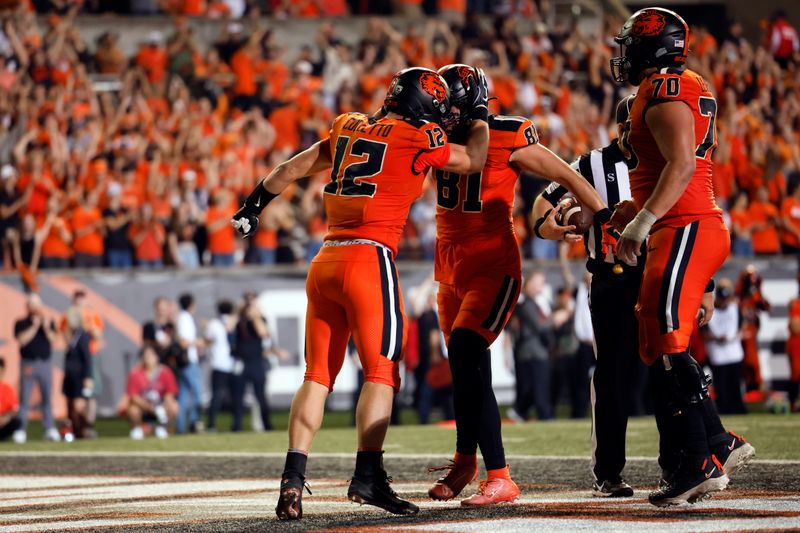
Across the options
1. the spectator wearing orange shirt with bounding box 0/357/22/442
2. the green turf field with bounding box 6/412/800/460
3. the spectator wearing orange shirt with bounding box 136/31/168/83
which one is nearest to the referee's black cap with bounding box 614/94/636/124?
the green turf field with bounding box 6/412/800/460

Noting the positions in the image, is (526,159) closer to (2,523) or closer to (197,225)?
(2,523)

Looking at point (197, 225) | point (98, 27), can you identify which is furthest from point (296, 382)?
point (98, 27)

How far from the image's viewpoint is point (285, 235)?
18922mm

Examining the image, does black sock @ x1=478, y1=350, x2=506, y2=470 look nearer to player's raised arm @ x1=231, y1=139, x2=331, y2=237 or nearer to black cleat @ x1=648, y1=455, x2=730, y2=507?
black cleat @ x1=648, y1=455, x2=730, y2=507

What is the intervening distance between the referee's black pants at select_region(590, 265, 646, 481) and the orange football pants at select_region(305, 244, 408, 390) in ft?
3.84

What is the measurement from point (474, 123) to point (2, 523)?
2959 millimetres

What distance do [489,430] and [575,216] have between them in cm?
117

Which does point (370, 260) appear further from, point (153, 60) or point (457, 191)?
point (153, 60)

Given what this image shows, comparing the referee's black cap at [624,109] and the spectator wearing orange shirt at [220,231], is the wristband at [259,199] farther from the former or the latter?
the spectator wearing orange shirt at [220,231]

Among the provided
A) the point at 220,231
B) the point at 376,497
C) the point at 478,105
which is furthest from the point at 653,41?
the point at 220,231

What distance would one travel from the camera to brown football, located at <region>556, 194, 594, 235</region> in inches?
277

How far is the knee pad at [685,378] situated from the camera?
6242mm

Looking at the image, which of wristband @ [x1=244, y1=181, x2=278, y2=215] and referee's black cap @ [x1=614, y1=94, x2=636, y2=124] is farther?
wristband @ [x1=244, y1=181, x2=278, y2=215]

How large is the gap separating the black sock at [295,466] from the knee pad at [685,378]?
171 cm
